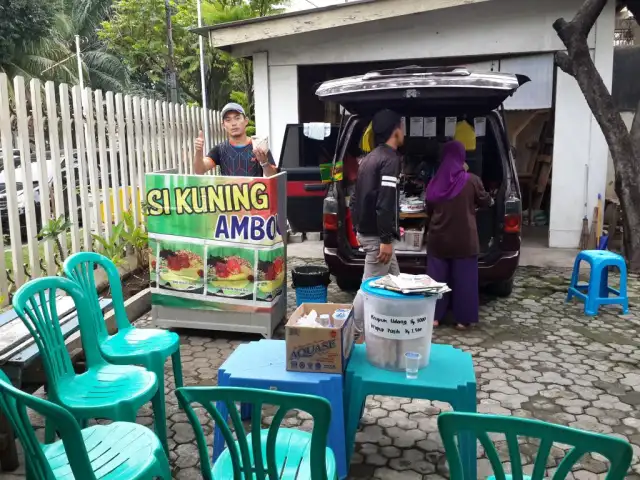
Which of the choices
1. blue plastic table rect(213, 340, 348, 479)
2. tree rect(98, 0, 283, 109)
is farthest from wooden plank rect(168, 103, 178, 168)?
tree rect(98, 0, 283, 109)

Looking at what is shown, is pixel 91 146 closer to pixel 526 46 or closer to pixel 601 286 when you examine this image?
pixel 601 286

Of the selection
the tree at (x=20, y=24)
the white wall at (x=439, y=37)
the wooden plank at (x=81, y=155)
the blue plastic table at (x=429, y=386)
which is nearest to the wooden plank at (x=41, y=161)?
the wooden plank at (x=81, y=155)

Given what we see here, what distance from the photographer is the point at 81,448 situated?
1.81 metres

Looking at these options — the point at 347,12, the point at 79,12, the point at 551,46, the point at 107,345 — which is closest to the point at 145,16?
the point at 79,12

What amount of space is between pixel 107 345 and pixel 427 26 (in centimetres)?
631

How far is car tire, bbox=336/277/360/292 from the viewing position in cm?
588

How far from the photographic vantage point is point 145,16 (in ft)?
61.9

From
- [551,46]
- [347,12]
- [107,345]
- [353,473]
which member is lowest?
[353,473]

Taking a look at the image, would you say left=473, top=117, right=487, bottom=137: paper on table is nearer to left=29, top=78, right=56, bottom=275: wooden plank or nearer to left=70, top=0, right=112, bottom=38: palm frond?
left=29, top=78, right=56, bottom=275: wooden plank

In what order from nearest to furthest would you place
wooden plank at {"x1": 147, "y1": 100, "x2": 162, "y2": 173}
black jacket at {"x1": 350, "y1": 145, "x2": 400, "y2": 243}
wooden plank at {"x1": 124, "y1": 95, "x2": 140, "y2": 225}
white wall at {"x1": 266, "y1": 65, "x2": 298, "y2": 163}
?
black jacket at {"x1": 350, "y1": 145, "x2": 400, "y2": 243}
wooden plank at {"x1": 124, "y1": 95, "x2": 140, "y2": 225}
wooden plank at {"x1": 147, "y1": 100, "x2": 162, "y2": 173}
white wall at {"x1": 266, "y1": 65, "x2": 298, "y2": 163}

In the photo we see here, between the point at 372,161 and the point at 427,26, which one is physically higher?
the point at 427,26

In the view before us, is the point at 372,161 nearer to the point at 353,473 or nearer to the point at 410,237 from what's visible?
the point at 410,237

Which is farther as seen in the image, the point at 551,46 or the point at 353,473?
the point at 551,46

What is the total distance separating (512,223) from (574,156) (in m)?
3.23
